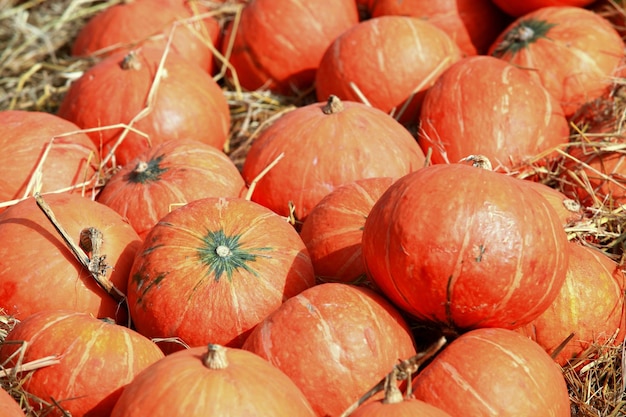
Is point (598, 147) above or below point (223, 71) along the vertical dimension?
below

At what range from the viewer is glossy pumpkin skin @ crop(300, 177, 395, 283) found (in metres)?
3.42

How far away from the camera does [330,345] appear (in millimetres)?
2719

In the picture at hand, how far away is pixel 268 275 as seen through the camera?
3.14 metres

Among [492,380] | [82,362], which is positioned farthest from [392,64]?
[82,362]

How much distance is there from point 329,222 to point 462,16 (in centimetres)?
253

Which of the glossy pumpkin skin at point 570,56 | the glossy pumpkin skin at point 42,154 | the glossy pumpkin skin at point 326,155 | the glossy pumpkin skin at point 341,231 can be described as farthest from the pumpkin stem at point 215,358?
the glossy pumpkin skin at point 570,56

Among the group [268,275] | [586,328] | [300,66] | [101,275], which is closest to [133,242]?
[101,275]

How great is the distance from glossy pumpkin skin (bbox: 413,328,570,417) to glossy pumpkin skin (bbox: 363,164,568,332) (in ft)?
0.46

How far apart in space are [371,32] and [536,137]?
46.7 inches

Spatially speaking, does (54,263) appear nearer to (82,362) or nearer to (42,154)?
(82,362)

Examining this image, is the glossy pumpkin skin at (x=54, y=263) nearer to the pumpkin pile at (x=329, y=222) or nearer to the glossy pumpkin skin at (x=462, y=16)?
the pumpkin pile at (x=329, y=222)

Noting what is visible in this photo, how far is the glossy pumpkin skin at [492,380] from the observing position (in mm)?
2635

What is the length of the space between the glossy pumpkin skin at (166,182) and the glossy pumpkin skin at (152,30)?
5.53ft

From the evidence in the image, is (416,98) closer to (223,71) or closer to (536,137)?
(536,137)
